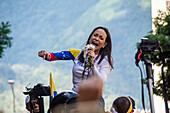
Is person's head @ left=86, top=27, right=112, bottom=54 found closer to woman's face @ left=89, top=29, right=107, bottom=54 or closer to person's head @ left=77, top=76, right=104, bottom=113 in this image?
woman's face @ left=89, top=29, right=107, bottom=54

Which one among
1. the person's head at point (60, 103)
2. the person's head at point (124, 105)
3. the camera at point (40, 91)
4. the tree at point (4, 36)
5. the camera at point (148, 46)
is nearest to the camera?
the person's head at point (60, 103)

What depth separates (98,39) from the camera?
308 cm

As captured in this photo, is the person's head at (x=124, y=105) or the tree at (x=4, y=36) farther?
the tree at (x=4, y=36)

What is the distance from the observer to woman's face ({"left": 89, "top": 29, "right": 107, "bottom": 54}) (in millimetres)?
3080

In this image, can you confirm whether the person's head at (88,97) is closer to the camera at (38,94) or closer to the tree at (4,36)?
the camera at (38,94)

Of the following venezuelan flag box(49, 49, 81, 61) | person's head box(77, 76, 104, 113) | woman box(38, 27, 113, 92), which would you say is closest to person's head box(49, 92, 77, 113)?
person's head box(77, 76, 104, 113)

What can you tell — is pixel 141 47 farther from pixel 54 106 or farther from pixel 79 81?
pixel 54 106

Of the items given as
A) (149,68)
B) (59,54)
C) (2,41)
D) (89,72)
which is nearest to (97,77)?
(89,72)

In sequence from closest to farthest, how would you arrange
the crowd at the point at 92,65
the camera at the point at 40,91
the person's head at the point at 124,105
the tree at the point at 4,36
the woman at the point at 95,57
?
the crowd at the point at 92,65 → the woman at the point at 95,57 → the camera at the point at 40,91 → the person's head at the point at 124,105 → the tree at the point at 4,36

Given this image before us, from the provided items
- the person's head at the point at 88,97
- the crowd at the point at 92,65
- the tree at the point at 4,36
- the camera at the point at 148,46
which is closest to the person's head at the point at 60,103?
the crowd at the point at 92,65

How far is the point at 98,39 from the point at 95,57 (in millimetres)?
176

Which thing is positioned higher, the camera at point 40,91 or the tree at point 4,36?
the tree at point 4,36

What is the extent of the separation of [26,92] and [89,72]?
0.67 m

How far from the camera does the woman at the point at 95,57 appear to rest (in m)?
2.86
